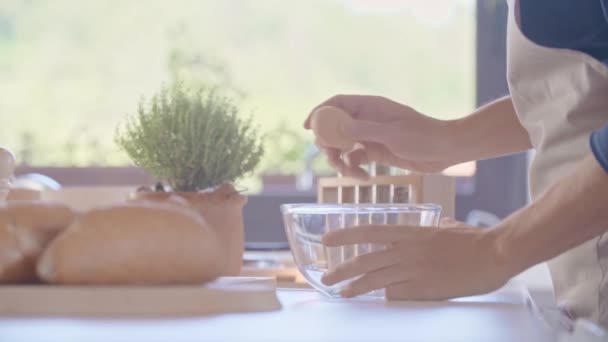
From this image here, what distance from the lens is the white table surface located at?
19.0 inches

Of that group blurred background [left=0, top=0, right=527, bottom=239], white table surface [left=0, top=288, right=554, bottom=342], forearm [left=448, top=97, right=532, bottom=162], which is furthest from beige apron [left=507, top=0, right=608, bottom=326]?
blurred background [left=0, top=0, right=527, bottom=239]

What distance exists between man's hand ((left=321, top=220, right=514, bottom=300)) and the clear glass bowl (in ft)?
0.08

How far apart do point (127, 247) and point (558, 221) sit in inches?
13.6

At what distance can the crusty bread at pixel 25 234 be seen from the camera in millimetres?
592

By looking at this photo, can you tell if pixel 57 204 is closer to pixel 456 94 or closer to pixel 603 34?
pixel 603 34

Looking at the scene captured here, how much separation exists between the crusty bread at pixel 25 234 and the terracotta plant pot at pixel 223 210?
0.26m

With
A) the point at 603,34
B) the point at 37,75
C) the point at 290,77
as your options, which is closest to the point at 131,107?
the point at 37,75

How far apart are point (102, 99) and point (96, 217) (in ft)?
6.35

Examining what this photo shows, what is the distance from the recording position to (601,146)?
0.67 meters

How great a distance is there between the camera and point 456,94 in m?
2.48

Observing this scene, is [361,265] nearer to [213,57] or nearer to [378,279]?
[378,279]

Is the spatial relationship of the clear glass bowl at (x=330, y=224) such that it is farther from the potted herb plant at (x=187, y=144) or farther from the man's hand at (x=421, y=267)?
the potted herb plant at (x=187, y=144)

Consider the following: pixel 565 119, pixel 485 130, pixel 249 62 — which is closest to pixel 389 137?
pixel 485 130

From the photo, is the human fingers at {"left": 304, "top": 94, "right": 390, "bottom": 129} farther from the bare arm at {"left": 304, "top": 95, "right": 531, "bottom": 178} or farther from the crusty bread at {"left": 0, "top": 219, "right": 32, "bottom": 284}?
the crusty bread at {"left": 0, "top": 219, "right": 32, "bottom": 284}
